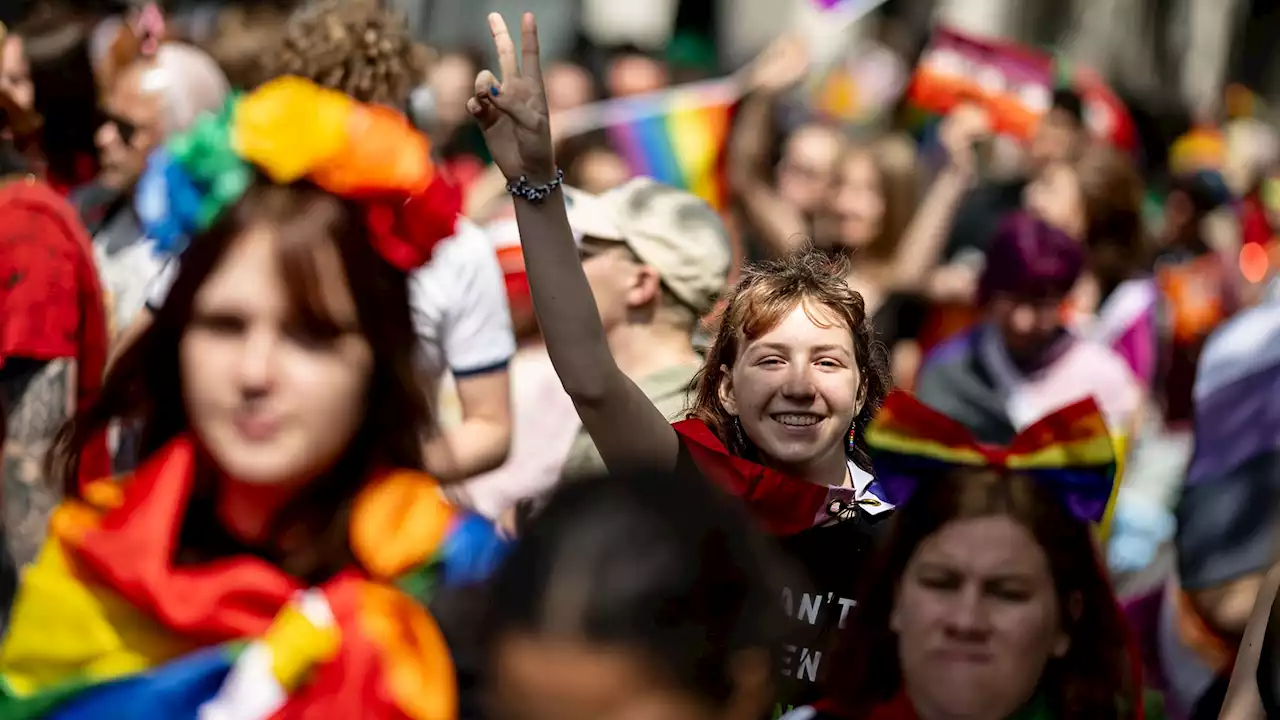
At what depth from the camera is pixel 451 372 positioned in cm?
424

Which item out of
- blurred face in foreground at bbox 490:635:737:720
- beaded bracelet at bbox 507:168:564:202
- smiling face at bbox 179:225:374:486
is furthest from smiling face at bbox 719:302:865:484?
blurred face in foreground at bbox 490:635:737:720

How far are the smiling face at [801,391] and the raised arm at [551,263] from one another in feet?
1.03

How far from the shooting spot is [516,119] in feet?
9.63

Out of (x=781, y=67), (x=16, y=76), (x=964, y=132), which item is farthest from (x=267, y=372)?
(x=964, y=132)

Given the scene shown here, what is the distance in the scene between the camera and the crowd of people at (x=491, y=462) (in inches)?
87.1

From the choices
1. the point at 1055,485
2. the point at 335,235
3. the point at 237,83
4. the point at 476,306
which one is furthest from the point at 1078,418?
the point at 237,83

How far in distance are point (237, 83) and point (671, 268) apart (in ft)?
7.42

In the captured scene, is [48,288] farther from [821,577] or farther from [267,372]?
[821,577]

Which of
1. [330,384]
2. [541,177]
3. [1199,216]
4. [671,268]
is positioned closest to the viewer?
[330,384]

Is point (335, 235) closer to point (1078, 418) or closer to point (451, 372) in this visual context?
point (1078, 418)

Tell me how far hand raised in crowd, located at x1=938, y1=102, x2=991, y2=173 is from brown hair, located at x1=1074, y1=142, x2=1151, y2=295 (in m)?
0.47

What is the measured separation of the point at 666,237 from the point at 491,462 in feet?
2.03

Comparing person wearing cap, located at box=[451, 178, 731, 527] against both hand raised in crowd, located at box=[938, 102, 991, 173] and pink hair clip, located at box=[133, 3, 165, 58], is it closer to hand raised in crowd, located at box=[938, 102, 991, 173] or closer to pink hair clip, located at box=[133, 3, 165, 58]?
pink hair clip, located at box=[133, 3, 165, 58]

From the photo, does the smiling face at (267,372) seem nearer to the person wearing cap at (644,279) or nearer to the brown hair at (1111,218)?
the person wearing cap at (644,279)
